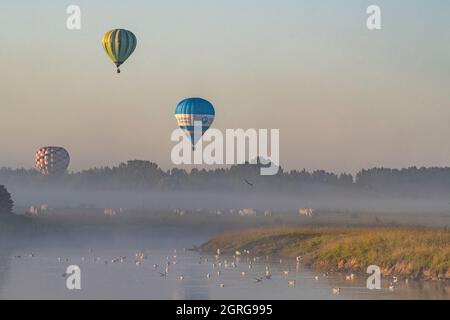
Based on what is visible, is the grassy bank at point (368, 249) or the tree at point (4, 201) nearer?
the grassy bank at point (368, 249)

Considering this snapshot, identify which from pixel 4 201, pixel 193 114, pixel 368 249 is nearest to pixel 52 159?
pixel 4 201

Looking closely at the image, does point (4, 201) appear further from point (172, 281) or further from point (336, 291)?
point (336, 291)

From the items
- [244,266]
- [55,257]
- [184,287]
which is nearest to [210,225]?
[55,257]

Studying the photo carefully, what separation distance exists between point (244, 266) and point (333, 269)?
8.48m

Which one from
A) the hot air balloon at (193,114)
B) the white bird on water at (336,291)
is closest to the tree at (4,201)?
the hot air balloon at (193,114)

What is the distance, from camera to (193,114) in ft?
385

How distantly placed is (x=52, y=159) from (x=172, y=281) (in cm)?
9481

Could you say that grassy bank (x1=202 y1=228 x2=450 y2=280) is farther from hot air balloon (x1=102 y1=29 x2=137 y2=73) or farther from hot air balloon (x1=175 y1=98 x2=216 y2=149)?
hot air balloon (x1=102 y1=29 x2=137 y2=73)

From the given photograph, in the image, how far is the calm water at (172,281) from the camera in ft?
215

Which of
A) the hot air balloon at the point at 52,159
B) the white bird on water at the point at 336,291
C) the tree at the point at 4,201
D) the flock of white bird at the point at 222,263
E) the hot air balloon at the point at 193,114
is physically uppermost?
the hot air balloon at the point at 52,159

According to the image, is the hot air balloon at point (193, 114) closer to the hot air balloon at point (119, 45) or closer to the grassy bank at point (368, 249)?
the hot air balloon at point (119, 45)

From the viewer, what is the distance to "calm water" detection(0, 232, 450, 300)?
65625 mm

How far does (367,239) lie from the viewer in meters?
79.5

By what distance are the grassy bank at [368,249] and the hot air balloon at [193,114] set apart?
65.3 ft
